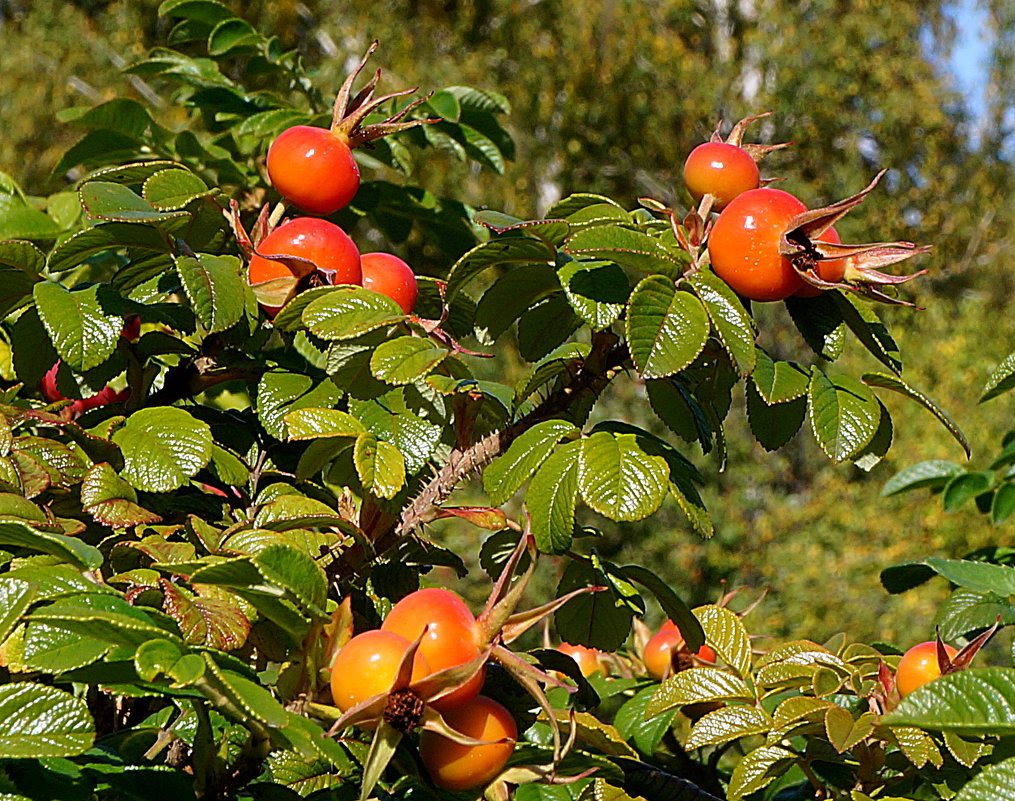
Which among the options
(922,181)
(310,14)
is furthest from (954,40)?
(310,14)

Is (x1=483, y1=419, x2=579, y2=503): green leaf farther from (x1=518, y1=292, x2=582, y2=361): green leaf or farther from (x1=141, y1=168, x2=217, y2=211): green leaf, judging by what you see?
(x1=141, y1=168, x2=217, y2=211): green leaf

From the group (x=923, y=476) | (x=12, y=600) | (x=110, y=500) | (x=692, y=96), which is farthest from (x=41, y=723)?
(x=692, y=96)

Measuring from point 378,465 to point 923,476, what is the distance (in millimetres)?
964

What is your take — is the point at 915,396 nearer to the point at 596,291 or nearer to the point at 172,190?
the point at 596,291

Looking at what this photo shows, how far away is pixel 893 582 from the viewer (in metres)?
0.98

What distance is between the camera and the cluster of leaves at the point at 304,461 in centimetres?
50

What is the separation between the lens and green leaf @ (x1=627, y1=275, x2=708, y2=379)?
57 cm

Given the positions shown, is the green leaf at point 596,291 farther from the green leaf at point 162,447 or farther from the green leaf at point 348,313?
the green leaf at point 162,447

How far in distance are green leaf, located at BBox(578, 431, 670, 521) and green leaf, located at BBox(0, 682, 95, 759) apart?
26cm

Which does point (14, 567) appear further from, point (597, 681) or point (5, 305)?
point (597, 681)

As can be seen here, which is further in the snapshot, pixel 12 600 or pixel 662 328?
pixel 662 328

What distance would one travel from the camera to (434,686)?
51 cm

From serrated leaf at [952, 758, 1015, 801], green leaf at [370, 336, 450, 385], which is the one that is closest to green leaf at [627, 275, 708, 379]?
green leaf at [370, 336, 450, 385]

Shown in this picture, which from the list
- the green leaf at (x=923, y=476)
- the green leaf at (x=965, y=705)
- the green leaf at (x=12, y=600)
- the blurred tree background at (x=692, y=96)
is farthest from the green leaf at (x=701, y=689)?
the blurred tree background at (x=692, y=96)
